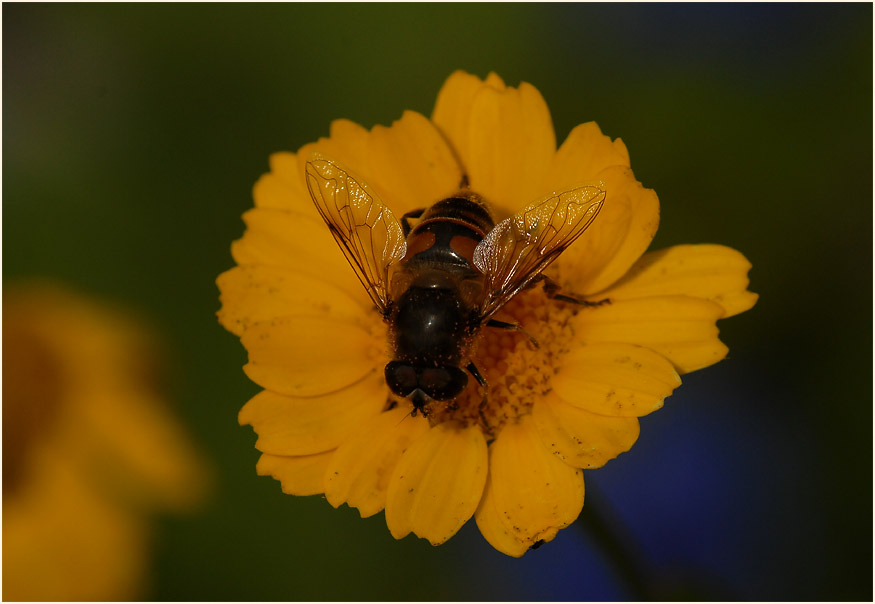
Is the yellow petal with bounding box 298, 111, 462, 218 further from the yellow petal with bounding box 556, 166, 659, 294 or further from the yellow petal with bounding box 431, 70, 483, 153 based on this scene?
the yellow petal with bounding box 556, 166, 659, 294

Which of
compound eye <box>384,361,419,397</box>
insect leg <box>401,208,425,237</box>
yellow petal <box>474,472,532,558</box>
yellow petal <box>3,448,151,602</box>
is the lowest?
yellow petal <box>3,448,151,602</box>

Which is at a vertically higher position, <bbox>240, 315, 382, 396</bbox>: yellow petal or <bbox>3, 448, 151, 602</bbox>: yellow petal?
<bbox>240, 315, 382, 396</bbox>: yellow petal

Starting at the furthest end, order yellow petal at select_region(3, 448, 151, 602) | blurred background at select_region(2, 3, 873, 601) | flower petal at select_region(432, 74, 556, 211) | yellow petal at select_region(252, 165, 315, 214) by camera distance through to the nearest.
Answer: yellow petal at select_region(3, 448, 151, 602), blurred background at select_region(2, 3, 873, 601), yellow petal at select_region(252, 165, 315, 214), flower petal at select_region(432, 74, 556, 211)

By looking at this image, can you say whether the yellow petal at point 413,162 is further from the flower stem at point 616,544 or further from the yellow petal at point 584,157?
the flower stem at point 616,544

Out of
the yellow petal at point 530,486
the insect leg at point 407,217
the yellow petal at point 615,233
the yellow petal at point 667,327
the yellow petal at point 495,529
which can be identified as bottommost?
the yellow petal at point 495,529

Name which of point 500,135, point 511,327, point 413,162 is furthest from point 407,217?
point 511,327

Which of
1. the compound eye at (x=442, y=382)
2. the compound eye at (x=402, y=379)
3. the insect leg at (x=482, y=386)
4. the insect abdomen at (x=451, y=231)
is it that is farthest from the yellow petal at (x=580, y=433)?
the insect abdomen at (x=451, y=231)

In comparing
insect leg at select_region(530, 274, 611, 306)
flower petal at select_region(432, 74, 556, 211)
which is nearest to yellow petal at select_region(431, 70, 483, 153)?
flower petal at select_region(432, 74, 556, 211)
